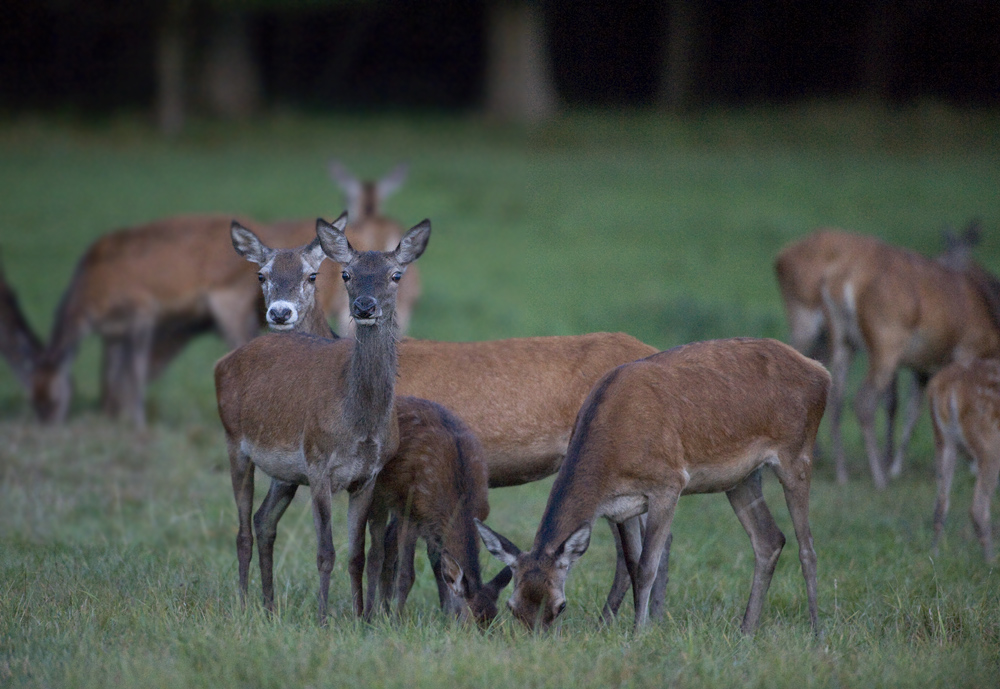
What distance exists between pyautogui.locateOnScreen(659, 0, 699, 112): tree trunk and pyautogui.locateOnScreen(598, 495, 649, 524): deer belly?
2477 cm

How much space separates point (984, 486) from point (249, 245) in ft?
16.2

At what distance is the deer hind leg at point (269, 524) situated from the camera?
21.6 ft

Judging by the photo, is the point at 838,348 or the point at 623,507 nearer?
the point at 623,507

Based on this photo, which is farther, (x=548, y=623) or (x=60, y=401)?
(x=60, y=401)

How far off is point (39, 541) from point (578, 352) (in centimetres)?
353

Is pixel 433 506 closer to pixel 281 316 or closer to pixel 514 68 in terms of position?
pixel 281 316

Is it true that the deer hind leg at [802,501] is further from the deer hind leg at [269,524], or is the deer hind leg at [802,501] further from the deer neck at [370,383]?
the deer hind leg at [269,524]

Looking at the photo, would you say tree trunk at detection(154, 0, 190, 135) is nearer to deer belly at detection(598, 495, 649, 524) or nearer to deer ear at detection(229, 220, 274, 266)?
deer ear at detection(229, 220, 274, 266)

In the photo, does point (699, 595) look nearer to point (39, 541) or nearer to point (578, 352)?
point (578, 352)

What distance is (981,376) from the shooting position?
8.56 metres

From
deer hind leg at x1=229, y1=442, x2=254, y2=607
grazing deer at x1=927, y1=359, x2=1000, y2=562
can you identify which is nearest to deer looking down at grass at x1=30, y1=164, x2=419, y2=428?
deer hind leg at x1=229, y1=442, x2=254, y2=607

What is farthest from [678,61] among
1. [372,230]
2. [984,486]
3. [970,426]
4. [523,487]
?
[984,486]

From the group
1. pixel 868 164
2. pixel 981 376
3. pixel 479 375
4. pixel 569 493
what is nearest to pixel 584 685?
pixel 569 493

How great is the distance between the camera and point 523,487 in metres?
9.77
